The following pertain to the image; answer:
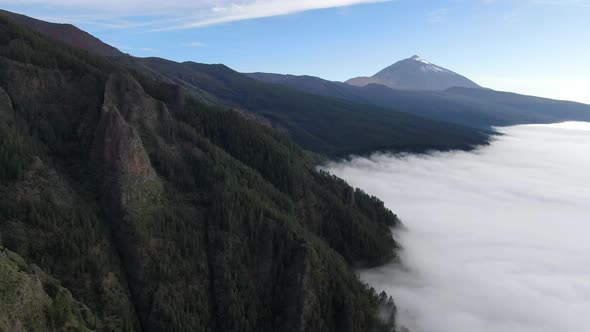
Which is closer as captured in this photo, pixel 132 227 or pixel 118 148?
pixel 132 227

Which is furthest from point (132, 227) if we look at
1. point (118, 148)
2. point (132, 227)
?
point (118, 148)

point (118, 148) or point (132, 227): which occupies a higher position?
point (118, 148)

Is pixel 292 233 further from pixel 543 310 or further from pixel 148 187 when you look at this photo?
pixel 543 310

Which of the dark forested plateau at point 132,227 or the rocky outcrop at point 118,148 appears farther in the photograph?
the rocky outcrop at point 118,148

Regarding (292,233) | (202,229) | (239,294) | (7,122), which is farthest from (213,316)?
(7,122)

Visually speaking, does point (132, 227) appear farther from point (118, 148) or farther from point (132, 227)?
point (118, 148)
